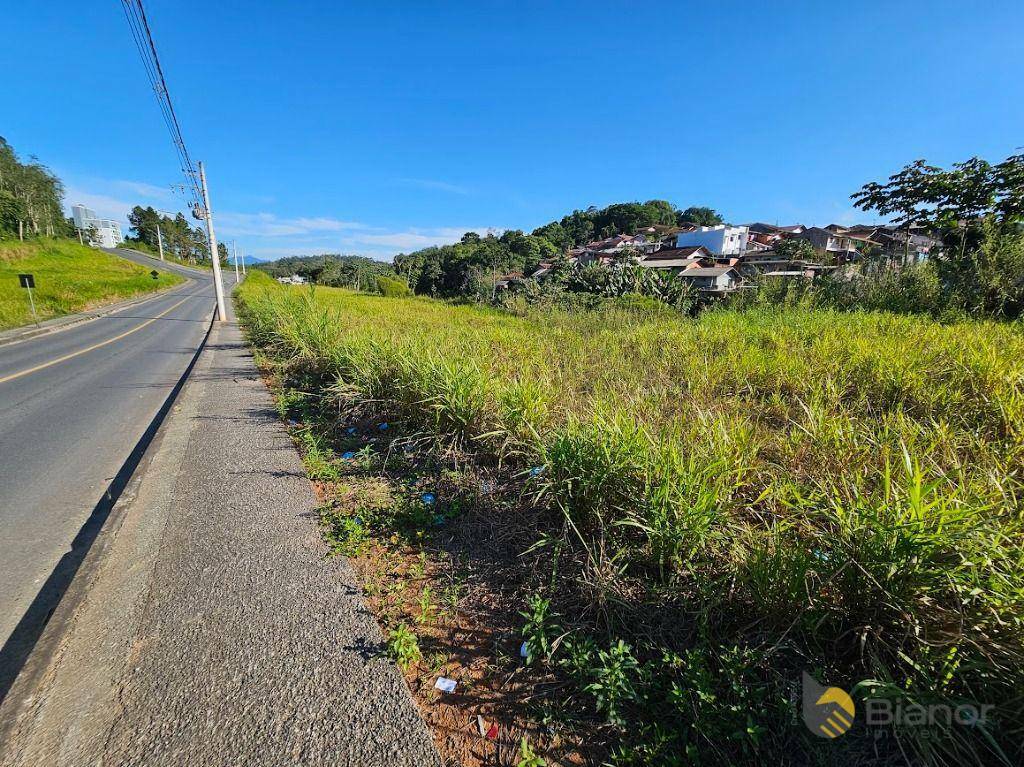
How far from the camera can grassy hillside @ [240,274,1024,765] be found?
1403 mm

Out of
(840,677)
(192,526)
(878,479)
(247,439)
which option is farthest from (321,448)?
(878,479)

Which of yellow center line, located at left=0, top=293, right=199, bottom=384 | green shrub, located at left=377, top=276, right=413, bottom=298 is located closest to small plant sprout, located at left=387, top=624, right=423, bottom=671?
yellow center line, located at left=0, top=293, right=199, bottom=384

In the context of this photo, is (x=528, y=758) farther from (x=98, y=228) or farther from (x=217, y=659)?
(x=98, y=228)

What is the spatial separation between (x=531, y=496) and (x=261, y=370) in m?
7.69

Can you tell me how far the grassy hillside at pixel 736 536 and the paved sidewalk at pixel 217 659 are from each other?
26cm

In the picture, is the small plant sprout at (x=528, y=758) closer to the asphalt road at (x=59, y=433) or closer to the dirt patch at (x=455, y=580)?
the dirt patch at (x=455, y=580)

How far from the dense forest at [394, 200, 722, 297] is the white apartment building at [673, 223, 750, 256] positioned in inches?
939

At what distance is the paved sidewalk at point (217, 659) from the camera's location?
4.95 feet

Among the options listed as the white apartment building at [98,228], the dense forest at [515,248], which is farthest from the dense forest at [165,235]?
the dense forest at [515,248]

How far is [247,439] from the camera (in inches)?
178

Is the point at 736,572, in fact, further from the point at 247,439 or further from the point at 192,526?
the point at 247,439

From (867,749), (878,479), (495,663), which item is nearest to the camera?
(867,749)

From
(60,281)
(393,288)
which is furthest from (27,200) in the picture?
(393,288)

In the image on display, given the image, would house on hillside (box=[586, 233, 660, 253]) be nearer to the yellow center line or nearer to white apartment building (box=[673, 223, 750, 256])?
white apartment building (box=[673, 223, 750, 256])
